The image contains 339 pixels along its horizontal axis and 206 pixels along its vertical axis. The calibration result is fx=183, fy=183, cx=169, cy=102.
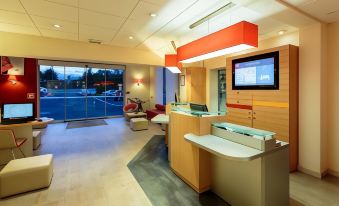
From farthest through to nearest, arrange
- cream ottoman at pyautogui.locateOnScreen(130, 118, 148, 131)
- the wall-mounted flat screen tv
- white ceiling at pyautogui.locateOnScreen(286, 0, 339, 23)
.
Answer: cream ottoman at pyautogui.locateOnScreen(130, 118, 148, 131), the wall-mounted flat screen tv, white ceiling at pyautogui.locateOnScreen(286, 0, 339, 23)

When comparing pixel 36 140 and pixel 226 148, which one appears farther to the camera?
pixel 36 140

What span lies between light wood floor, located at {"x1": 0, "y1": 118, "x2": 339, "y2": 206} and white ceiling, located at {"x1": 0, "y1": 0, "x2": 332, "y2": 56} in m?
2.66

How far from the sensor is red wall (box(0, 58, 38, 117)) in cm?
693

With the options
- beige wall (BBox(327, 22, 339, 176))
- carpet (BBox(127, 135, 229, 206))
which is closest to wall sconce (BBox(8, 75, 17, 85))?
carpet (BBox(127, 135, 229, 206))

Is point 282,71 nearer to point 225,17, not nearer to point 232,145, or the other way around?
point 225,17

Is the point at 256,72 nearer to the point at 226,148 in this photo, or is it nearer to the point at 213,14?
the point at 213,14

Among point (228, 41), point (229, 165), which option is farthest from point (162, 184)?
point (228, 41)

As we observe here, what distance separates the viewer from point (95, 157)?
13.6 ft

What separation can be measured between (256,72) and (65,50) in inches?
180

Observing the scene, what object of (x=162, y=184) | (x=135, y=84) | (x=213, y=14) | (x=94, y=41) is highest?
(x=94, y=41)

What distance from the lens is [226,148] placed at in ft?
6.92

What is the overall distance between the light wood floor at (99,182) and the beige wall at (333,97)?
0.39m

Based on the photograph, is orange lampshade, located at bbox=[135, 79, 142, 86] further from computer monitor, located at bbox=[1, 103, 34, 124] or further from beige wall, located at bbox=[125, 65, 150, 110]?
computer monitor, located at bbox=[1, 103, 34, 124]

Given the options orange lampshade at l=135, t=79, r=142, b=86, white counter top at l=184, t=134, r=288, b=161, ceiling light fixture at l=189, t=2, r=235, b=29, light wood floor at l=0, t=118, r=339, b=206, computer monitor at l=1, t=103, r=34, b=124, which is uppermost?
ceiling light fixture at l=189, t=2, r=235, b=29
